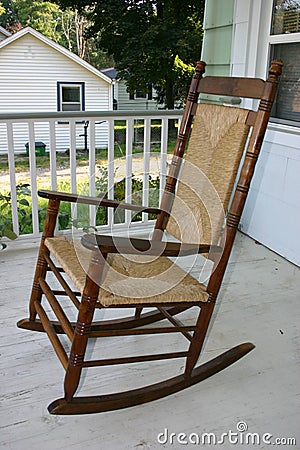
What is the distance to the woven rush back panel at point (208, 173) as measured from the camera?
1740 millimetres

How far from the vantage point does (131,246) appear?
141 centimetres

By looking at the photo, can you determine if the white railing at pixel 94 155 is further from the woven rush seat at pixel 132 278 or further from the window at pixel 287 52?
the woven rush seat at pixel 132 278

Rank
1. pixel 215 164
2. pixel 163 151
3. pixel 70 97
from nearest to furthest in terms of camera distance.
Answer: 1. pixel 215 164
2. pixel 163 151
3. pixel 70 97

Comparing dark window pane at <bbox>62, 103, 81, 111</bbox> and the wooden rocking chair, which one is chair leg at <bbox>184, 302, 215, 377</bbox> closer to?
the wooden rocking chair

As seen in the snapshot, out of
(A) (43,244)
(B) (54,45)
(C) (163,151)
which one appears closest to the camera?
(A) (43,244)

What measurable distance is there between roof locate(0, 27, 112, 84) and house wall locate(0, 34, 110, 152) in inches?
2.4

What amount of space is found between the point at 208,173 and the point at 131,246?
594mm

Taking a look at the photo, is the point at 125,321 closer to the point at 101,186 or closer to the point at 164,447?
the point at 164,447

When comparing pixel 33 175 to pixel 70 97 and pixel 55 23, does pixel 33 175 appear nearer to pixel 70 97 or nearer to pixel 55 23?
pixel 70 97

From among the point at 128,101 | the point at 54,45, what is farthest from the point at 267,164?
the point at 54,45

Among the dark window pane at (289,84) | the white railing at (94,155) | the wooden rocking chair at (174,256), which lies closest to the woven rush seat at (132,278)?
the wooden rocking chair at (174,256)

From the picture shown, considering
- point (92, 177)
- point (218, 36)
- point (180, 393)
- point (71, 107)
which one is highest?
point (218, 36)

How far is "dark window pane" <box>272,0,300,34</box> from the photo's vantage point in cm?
279

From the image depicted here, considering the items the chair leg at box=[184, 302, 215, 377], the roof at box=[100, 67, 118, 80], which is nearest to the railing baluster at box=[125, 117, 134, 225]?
the chair leg at box=[184, 302, 215, 377]
